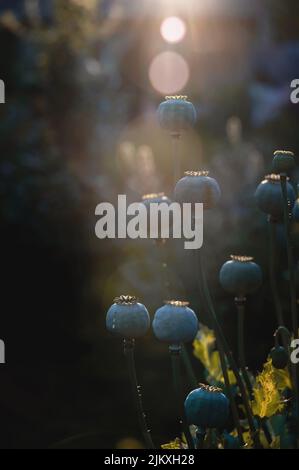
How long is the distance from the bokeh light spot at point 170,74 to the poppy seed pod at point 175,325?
5676 mm

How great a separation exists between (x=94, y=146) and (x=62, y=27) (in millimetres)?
796

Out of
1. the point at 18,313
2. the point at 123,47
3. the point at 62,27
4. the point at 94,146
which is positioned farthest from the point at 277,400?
the point at 123,47

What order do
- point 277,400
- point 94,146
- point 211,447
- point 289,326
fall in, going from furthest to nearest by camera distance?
point 94,146
point 289,326
point 211,447
point 277,400

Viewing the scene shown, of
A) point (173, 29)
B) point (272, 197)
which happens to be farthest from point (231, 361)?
point (173, 29)

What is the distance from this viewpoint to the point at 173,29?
7.75 m

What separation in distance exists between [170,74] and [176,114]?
5611 mm

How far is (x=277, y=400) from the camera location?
1509 millimetres

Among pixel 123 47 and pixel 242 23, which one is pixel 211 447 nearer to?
pixel 123 47

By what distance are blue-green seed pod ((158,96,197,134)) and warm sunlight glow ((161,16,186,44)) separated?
597cm

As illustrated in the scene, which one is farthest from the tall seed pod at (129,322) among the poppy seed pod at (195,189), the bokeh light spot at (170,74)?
the bokeh light spot at (170,74)

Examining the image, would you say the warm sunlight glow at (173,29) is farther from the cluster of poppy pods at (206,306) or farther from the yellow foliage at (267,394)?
the yellow foliage at (267,394)
